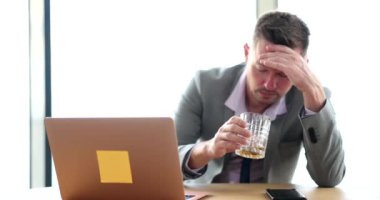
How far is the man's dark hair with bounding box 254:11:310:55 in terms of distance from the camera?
1396mm

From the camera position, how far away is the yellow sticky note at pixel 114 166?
3.18ft

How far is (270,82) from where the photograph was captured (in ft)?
4.63

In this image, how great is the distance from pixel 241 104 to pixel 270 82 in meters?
0.18

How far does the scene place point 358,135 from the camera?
2.25 metres

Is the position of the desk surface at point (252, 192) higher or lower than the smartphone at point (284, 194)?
lower

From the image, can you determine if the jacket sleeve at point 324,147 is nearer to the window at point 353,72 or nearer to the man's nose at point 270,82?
the man's nose at point 270,82

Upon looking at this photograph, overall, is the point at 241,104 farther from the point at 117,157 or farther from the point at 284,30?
the point at 117,157

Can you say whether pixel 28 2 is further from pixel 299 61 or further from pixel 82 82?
pixel 299 61

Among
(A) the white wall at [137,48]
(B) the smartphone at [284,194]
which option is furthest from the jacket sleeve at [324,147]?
(A) the white wall at [137,48]

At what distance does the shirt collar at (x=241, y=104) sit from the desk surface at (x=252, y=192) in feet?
0.99

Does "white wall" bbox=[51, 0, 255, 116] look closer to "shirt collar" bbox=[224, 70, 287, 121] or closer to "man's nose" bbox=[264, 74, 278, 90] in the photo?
"shirt collar" bbox=[224, 70, 287, 121]

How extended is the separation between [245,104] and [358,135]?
981 millimetres

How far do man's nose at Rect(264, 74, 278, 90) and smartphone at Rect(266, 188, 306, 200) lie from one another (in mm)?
380
